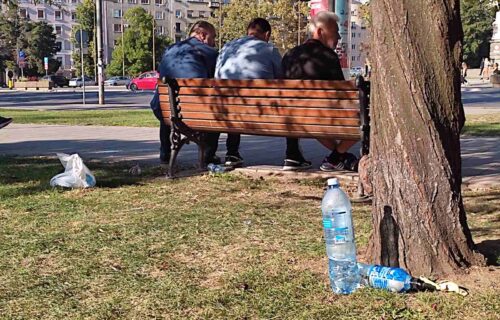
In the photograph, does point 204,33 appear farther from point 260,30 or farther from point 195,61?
point 260,30

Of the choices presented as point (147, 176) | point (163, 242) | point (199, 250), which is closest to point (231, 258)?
point (199, 250)

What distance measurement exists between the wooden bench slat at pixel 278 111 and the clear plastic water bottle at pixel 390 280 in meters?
2.43

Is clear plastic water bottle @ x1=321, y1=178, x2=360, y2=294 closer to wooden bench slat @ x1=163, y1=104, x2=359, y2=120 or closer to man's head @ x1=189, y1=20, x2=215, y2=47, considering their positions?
wooden bench slat @ x1=163, y1=104, x2=359, y2=120

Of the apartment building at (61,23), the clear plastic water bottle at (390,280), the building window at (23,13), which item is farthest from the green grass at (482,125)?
the apartment building at (61,23)

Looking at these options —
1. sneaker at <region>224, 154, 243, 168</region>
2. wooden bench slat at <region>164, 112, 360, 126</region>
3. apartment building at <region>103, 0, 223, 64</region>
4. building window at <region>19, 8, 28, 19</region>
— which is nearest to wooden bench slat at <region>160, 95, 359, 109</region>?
wooden bench slat at <region>164, 112, 360, 126</region>

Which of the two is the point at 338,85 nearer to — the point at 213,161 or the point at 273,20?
the point at 213,161

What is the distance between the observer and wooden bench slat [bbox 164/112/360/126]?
5742 mm

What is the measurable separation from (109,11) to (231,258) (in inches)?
4597

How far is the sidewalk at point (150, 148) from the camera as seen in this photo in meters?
7.28

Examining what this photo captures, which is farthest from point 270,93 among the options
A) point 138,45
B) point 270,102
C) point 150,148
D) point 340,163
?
point 138,45

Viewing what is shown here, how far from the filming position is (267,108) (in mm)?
6133

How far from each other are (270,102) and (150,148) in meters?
3.96

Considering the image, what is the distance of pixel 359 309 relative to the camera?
10.2ft

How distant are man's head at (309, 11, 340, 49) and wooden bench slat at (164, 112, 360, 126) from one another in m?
1.04
